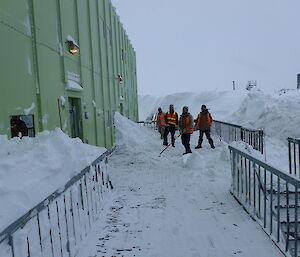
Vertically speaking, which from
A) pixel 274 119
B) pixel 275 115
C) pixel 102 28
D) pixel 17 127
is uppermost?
pixel 102 28

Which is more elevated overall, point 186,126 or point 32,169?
Answer: point 32,169

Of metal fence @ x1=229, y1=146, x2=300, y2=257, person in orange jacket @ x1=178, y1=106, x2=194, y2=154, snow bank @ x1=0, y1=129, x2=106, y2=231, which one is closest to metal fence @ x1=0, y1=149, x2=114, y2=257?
snow bank @ x1=0, y1=129, x2=106, y2=231

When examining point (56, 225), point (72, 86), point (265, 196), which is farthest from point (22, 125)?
point (265, 196)

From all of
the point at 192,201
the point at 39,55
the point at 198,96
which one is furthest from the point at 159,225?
the point at 198,96

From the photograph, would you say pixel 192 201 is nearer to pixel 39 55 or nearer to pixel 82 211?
pixel 82 211

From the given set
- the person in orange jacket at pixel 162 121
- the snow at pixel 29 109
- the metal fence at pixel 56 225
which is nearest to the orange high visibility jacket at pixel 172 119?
the person in orange jacket at pixel 162 121

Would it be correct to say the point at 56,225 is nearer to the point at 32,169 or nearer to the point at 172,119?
the point at 32,169

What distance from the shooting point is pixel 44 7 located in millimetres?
5961

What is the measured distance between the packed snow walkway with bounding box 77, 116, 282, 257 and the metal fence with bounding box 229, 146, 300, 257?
15cm

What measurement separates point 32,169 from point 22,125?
214 centimetres

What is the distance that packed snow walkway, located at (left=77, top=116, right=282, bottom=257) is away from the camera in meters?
3.61

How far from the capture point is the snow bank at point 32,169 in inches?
97.8

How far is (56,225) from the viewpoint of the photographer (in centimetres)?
338

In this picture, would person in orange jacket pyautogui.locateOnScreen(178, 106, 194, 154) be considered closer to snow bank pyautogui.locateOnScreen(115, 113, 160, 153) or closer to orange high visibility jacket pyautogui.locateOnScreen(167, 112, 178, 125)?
orange high visibility jacket pyautogui.locateOnScreen(167, 112, 178, 125)
